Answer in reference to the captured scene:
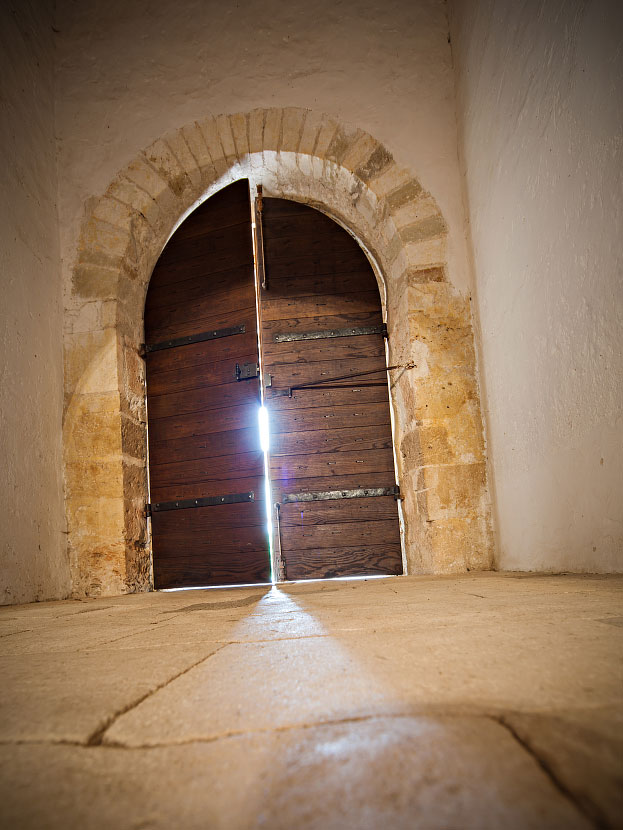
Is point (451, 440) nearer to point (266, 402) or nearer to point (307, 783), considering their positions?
point (266, 402)

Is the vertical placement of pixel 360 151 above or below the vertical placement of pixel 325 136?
below

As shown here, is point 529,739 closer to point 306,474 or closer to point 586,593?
point 586,593

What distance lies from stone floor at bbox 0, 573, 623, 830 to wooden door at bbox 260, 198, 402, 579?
8.70 ft

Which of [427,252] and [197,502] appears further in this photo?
[197,502]

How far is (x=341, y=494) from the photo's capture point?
374 cm

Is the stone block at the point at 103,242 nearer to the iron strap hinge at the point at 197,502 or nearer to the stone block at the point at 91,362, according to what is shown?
the stone block at the point at 91,362

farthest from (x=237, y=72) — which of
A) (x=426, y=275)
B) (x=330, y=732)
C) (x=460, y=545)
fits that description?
(x=330, y=732)

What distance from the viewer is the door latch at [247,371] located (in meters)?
3.87

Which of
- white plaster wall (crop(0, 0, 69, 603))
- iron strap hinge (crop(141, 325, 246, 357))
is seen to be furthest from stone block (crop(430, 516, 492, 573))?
white plaster wall (crop(0, 0, 69, 603))

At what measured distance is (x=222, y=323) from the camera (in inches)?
158

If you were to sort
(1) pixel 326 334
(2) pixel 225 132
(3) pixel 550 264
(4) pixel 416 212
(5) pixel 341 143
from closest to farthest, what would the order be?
(3) pixel 550 264
(4) pixel 416 212
(5) pixel 341 143
(2) pixel 225 132
(1) pixel 326 334

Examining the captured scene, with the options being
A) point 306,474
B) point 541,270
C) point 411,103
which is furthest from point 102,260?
point 541,270

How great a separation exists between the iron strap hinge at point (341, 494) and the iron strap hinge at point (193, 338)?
127 cm

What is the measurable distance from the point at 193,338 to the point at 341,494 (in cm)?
160
